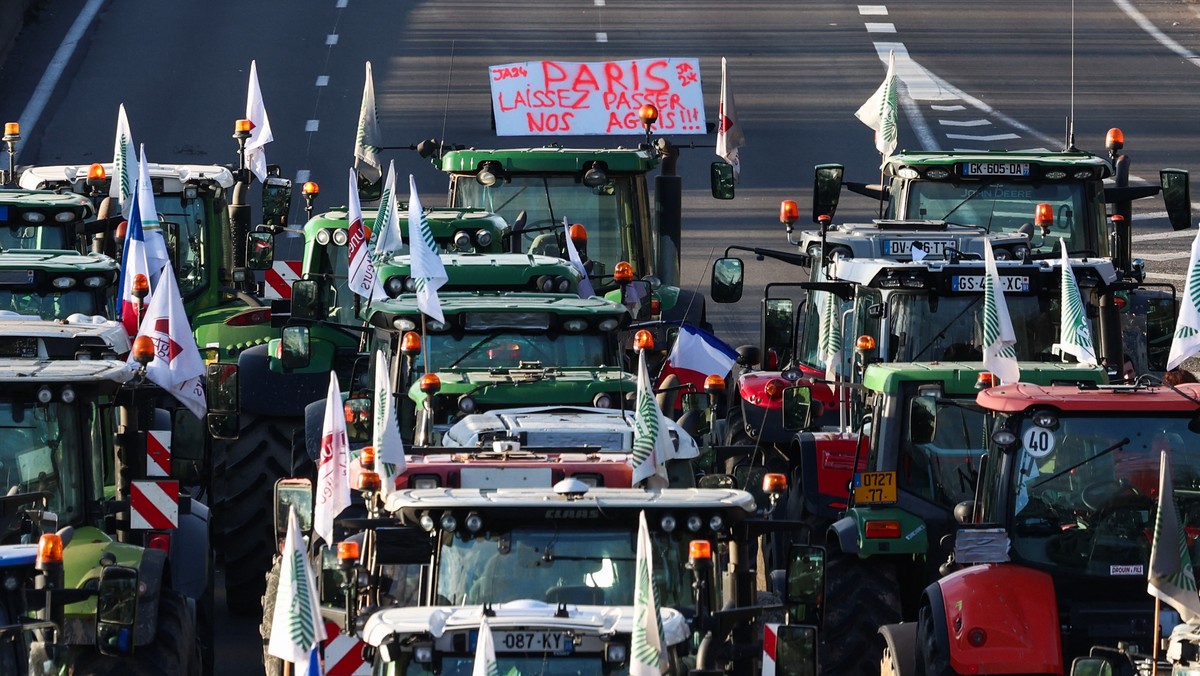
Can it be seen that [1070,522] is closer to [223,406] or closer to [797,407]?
[797,407]

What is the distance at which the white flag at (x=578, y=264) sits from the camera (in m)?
16.5

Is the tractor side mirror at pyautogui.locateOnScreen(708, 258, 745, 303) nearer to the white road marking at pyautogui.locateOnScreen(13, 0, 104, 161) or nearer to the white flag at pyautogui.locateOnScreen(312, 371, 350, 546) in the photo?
the white flag at pyautogui.locateOnScreen(312, 371, 350, 546)

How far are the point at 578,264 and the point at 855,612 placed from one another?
5.53 meters

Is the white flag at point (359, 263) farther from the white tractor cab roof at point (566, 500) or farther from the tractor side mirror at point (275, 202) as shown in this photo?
the white tractor cab roof at point (566, 500)

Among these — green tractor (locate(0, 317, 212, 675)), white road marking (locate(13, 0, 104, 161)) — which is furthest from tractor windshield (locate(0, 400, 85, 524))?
white road marking (locate(13, 0, 104, 161))

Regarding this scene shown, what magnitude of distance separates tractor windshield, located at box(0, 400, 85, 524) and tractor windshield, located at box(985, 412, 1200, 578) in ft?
15.1

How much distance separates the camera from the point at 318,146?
1277 inches

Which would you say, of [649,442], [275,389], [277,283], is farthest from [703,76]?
[649,442]

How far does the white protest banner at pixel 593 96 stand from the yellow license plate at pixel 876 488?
42.9 feet

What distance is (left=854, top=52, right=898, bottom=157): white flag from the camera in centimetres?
2269

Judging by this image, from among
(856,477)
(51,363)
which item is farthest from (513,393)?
(51,363)

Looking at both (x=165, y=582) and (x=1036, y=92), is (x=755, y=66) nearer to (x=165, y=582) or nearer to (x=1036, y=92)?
(x=1036, y=92)

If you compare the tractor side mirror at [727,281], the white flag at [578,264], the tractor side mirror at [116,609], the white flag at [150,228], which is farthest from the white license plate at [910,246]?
the tractor side mirror at [116,609]

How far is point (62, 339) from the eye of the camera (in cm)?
1311
